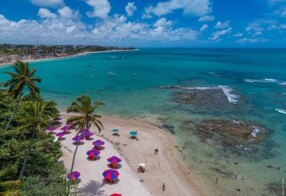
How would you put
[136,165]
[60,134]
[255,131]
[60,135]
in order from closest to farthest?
[136,165]
[60,135]
[60,134]
[255,131]

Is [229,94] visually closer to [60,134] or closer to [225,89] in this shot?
[225,89]

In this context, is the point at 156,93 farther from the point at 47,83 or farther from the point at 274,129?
the point at 47,83

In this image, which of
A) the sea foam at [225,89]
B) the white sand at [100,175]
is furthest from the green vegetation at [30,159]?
the sea foam at [225,89]

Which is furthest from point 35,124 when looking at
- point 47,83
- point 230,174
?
point 47,83

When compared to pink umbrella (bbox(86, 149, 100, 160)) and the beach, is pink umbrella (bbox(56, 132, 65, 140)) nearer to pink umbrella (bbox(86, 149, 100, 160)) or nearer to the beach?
the beach

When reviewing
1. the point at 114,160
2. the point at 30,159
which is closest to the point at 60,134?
the point at 114,160

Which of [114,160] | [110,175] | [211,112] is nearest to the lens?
[110,175]

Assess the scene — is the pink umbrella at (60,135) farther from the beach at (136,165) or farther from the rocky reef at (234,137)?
the rocky reef at (234,137)

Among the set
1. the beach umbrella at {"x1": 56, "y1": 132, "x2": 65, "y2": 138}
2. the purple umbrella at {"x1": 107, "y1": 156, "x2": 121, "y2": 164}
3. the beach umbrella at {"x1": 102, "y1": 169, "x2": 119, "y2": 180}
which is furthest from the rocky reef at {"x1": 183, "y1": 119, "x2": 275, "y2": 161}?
the beach umbrella at {"x1": 56, "y1": 132, "x2": 65, "y2": 138}

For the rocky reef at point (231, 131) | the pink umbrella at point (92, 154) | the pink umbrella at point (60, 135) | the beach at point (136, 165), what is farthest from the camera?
the rocky reef at point (231, 131)
